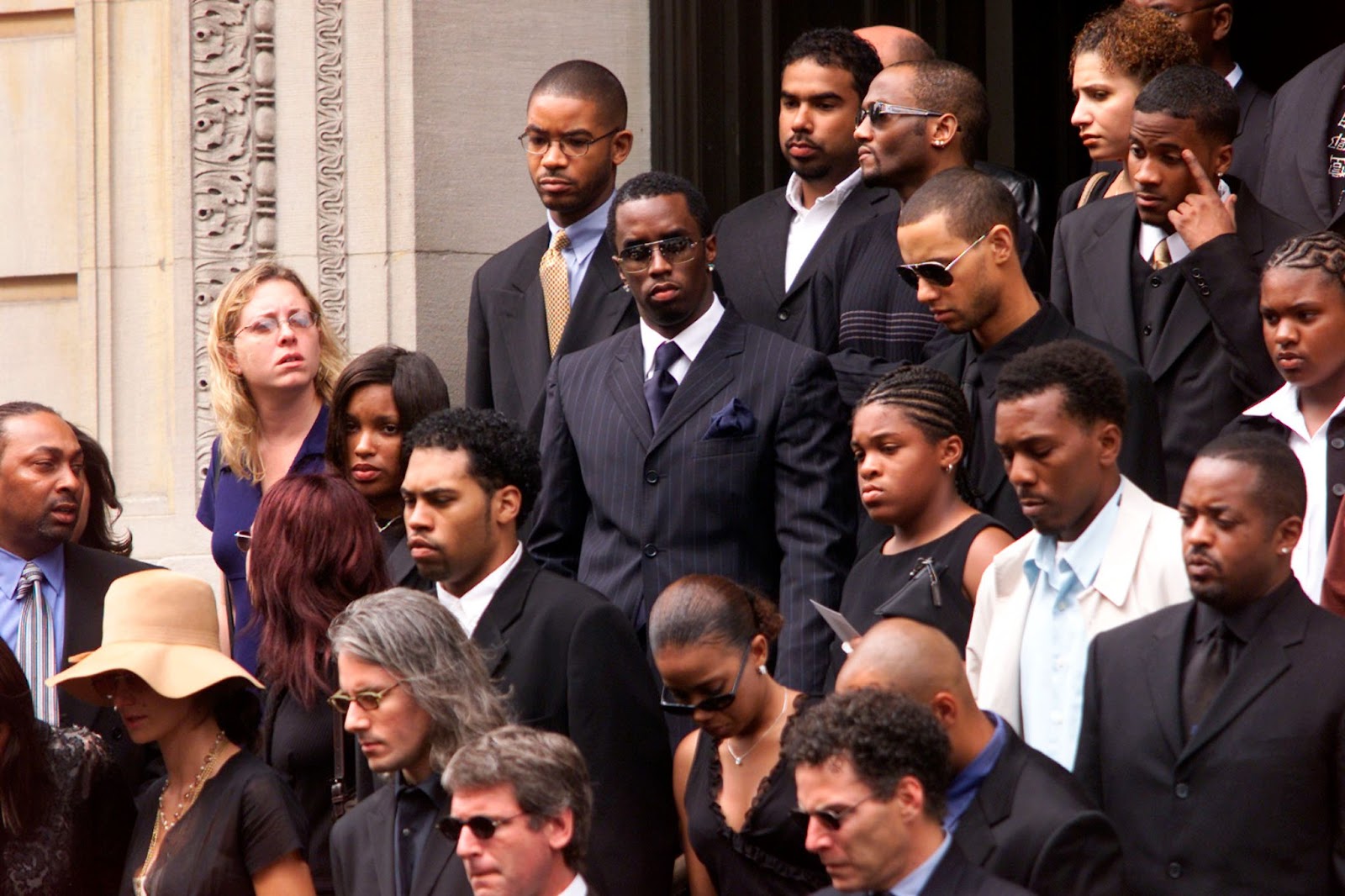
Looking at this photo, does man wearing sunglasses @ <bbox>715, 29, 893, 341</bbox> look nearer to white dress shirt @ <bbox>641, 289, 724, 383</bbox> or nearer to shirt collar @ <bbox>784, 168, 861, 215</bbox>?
shirt collar @ <bbox>784, 168, 861, 215</bbox>

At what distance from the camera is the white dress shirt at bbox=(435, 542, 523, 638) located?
6383 millimetres

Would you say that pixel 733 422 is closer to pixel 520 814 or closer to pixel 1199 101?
pixel 1199 101

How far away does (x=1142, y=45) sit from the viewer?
25.1 feet

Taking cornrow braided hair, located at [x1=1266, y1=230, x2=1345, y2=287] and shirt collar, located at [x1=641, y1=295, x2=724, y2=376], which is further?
shirt collar, located at [x1=641, y1=295, x2=724, y2=376]

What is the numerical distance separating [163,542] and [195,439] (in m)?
0.45

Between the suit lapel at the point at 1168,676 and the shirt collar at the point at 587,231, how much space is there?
3343 mm

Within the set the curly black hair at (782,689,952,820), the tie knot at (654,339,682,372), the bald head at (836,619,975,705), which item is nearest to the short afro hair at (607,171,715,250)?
the tie knot at (654,339,682,372)

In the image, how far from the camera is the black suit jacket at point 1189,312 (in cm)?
676

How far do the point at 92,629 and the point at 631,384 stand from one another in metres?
1.92

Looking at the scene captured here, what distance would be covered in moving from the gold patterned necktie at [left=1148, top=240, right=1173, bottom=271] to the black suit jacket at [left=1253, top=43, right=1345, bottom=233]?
504 mm

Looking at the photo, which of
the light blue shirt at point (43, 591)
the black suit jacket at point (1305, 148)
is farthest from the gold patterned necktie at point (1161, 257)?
the light blue shirt at point (43, 591)

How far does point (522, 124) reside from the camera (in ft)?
32.8

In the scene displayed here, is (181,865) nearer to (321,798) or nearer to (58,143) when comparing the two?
(321,798)

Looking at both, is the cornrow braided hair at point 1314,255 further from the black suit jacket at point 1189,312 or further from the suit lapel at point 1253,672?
the suit lapel at point 1253,672
